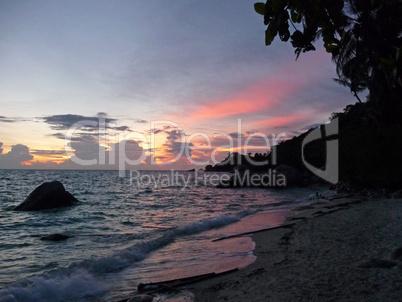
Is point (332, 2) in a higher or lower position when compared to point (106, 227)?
higher

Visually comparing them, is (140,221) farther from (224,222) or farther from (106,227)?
(224,222)

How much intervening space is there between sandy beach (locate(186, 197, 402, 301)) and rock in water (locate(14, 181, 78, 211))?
18182mm

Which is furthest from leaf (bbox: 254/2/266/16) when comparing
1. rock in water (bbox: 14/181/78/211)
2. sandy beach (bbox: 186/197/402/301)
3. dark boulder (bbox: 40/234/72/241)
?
rock in water (bbox: 14/181/78/211)

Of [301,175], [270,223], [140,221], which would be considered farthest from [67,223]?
[301,175]

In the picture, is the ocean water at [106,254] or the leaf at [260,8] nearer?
the leaf at [260,8]

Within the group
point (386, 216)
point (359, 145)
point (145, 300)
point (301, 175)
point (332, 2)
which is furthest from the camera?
point (301, 175)

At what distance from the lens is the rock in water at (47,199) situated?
23281 millimetres

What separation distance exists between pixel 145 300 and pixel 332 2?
19.5 ft

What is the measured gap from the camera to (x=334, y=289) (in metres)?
5.74

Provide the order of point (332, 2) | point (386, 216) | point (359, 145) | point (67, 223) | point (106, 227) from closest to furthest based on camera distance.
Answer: point (332, 2) < point (386, 216) < point (106, 227) < point (67, 223) < point (359, 145)

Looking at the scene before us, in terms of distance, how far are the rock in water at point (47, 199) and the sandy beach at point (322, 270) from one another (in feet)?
59.7

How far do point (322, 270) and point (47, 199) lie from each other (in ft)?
72.6

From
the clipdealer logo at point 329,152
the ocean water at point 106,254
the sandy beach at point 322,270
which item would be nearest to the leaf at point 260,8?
the sandy beach at point 322,270

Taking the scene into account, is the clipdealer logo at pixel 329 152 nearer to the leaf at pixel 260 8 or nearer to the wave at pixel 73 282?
the wave at pixel 73 282
